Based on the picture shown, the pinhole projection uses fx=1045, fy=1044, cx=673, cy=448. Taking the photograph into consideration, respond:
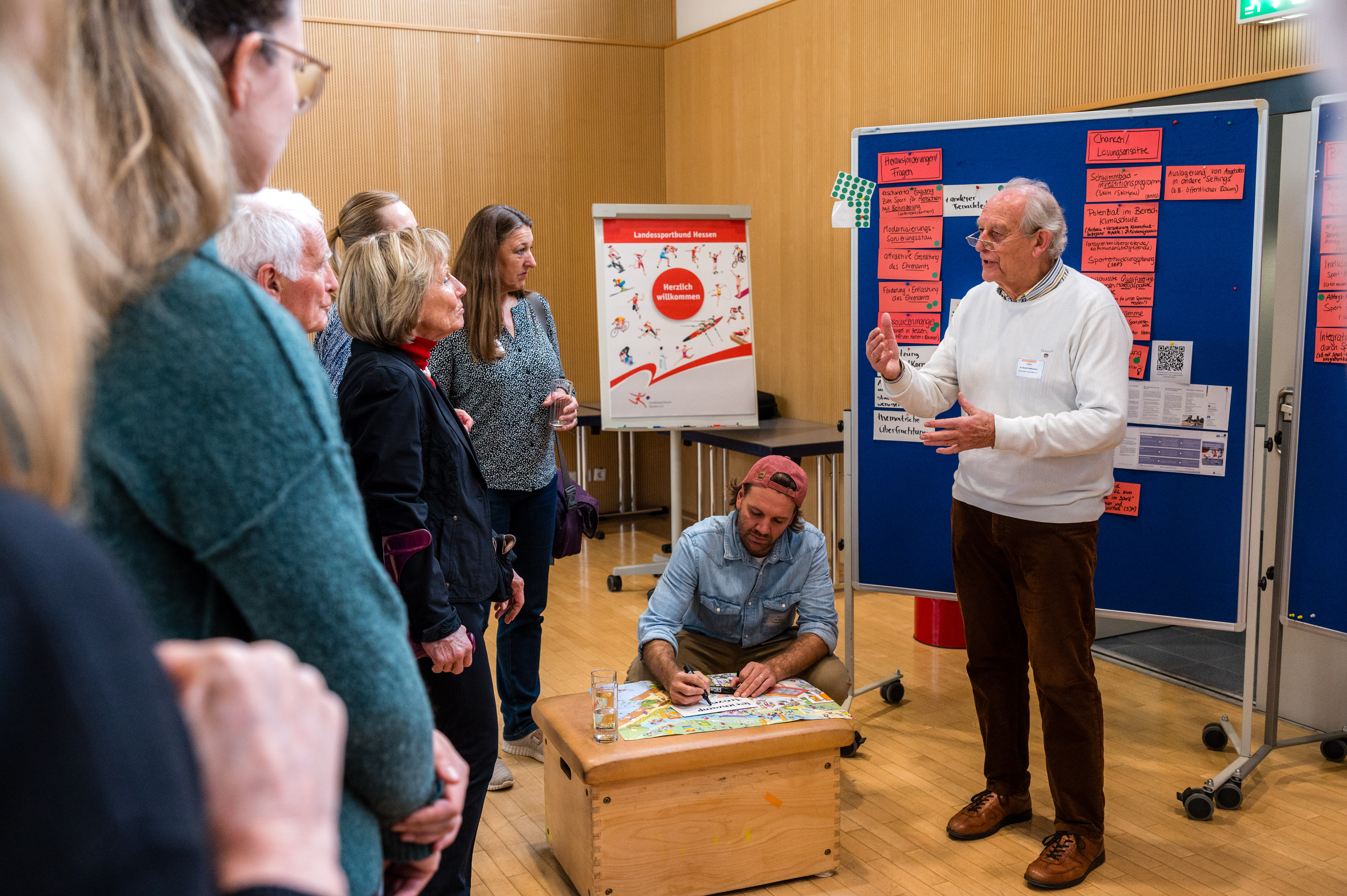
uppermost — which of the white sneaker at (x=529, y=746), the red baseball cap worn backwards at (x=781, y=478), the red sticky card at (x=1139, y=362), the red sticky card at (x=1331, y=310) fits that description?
the red sticky card at (x=1331, y=310)

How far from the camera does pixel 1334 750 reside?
125 inches

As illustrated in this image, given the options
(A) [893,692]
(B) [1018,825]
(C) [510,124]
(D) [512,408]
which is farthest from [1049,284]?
(C) [510,124]

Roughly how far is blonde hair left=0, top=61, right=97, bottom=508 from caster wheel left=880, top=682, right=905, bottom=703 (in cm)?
348

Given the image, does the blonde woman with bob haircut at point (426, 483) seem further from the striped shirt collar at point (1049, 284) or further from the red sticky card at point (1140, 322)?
the red sticky card at point (1140, 322)

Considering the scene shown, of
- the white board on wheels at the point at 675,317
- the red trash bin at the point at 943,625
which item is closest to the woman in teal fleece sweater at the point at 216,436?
the red trash bin at the point at 943,625

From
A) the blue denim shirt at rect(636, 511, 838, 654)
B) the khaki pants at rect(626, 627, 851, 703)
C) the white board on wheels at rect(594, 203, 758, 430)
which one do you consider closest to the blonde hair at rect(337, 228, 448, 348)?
the blue denim shirt at rect(636, 511, 838, 654)

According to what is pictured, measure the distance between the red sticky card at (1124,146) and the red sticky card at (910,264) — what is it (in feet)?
1.87

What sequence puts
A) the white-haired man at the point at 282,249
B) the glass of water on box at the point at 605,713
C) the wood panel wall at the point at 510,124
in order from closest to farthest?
Result: 1. the white-haired man at the point at 282,249
2. the glass of water on box at the point at 605,713
3. the wood panel wall at the point at 510,124

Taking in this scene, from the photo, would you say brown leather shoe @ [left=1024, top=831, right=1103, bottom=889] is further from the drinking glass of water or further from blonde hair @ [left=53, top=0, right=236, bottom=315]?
blonde hair @ [left=53, top=0, right=236, bottom=315]

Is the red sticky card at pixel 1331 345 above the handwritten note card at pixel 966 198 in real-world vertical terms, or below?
below

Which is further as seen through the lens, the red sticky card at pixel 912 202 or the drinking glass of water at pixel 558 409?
the red sticky card at pixel 912 202

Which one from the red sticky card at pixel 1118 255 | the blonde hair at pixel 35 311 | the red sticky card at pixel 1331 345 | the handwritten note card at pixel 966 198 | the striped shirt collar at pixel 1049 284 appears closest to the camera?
the blonde hair at pixel 35 311

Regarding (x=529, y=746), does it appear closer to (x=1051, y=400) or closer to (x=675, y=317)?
(x=1051, y=400)

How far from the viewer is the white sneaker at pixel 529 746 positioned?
3.28 metres
